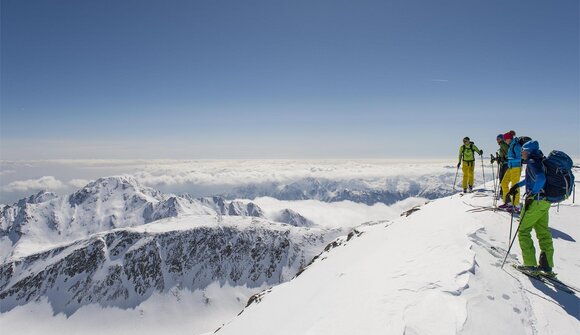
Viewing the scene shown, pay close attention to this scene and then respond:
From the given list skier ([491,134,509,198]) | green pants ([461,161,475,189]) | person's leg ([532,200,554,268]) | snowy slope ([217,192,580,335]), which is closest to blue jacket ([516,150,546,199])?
person's leg ([532,200,554,268])

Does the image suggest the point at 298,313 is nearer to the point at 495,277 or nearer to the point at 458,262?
the point at 458,262

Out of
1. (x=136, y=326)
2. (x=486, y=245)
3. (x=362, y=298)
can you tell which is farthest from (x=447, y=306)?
(x=136, y=326)

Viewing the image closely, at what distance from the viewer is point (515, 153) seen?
17.5 m

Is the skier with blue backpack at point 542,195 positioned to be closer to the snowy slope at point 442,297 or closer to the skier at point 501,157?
the snowy slope at point 442,297

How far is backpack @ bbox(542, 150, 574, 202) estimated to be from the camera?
36.0 ft

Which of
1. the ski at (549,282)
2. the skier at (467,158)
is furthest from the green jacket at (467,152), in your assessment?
the ski at (549,282)

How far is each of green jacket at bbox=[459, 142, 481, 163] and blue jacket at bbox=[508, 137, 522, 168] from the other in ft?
23.7

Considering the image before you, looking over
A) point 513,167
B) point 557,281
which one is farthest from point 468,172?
point 557,281

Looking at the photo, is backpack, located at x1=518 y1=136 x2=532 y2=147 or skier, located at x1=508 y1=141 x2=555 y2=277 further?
backpack, located at x1=518 y1=136 x2=532 y2=147

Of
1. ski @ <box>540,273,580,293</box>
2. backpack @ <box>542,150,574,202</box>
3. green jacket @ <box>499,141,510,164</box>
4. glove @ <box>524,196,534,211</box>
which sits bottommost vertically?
ski @ <box>540,273,580,293</box>

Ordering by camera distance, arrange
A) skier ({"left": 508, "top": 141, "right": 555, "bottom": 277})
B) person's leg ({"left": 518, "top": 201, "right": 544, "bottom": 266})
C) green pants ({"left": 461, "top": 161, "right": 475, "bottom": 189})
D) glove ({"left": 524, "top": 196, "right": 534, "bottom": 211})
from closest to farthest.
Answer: skier ({"left": 508, "top": 141, "right": 555, "bottom": 277}) < person's leg ({"left": 518, "top": 201, "right": 544, "bottom": 266}) < glove ({"left": 524, "top": 196, "right": 534, "bottom": 211}) < green pants ({"left": 461, "top": 161, "right": 475, "bottom": 189})

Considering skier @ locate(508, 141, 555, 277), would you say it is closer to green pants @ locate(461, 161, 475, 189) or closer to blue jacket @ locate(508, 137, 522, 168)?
blue jacket @ locate(508, 137, 522, 168)

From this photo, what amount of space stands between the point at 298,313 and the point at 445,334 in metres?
5.62

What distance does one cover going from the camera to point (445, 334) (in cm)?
678
